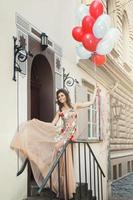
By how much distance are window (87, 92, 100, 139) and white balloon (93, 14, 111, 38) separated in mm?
4471

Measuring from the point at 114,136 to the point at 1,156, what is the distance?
388 inches

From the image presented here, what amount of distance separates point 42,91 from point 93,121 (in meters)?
3.54

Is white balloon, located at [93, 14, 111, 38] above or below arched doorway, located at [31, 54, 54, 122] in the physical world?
above

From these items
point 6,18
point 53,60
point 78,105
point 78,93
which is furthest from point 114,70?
point 6,18

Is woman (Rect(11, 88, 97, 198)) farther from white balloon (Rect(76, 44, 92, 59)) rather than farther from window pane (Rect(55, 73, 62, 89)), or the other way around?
window pane (Rect(55, 73, 62, 89))

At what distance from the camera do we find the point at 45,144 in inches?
268

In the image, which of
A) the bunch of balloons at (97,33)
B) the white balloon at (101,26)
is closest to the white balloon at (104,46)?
the bunch of balloons at (97,33)

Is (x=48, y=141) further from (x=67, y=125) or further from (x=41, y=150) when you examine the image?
(x=67, y=125)

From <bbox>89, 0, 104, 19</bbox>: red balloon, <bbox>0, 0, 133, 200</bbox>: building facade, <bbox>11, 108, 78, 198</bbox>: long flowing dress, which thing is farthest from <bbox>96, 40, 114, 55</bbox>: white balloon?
<bbox>0, 0, 133, 200</bbox>: building facade

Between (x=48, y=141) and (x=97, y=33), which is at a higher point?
(x=97, y=33)

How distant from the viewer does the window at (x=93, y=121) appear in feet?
37.2

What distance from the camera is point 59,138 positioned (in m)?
6.88

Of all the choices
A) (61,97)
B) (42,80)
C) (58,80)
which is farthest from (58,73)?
(61,97)

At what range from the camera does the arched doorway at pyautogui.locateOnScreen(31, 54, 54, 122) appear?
332 inches
